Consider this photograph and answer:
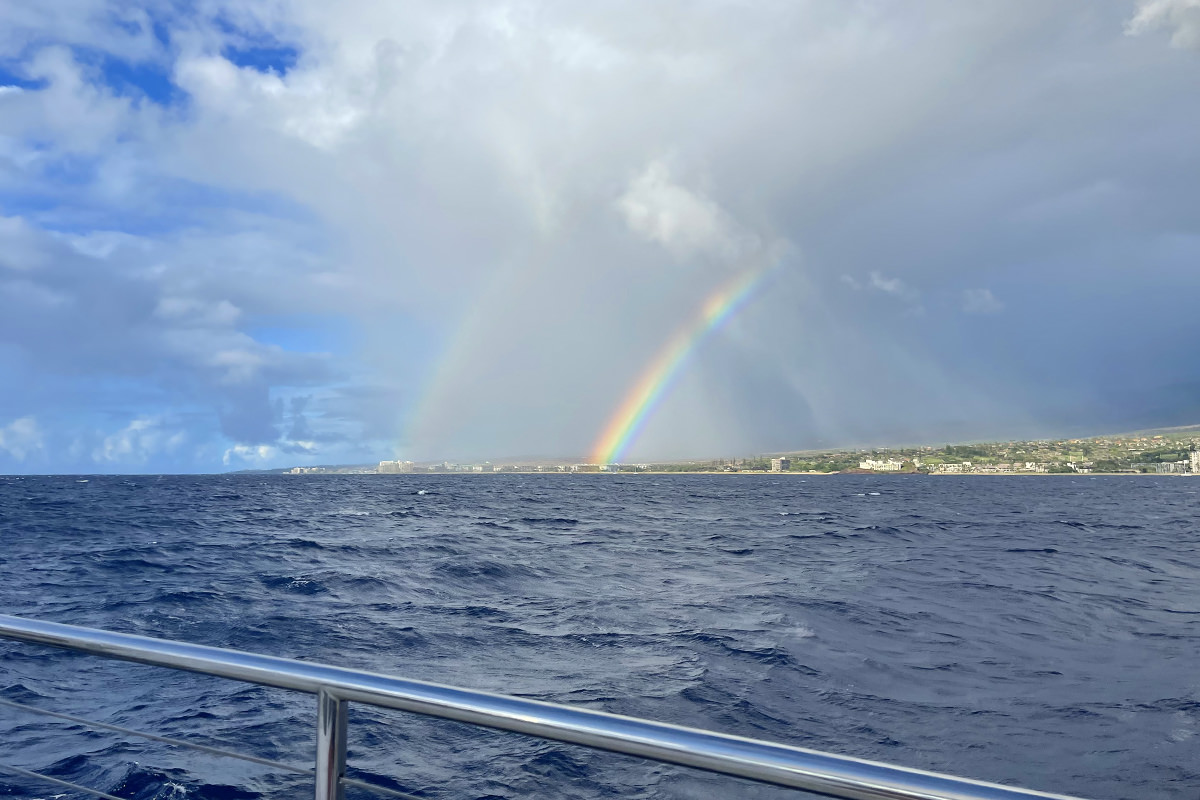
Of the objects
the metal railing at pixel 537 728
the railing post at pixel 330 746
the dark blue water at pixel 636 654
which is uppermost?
the metal railing at pixel 537 728

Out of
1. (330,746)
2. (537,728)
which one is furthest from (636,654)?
(537,728)

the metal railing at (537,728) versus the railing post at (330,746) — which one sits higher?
the metal railing at (537,728)

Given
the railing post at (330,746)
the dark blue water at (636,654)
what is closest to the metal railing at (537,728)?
the railing post at (330,746)

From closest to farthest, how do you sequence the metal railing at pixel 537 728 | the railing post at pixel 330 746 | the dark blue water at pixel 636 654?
the metal railing at pixel 537 728
the railing post at pixel 330 746
the dark blue water at pixel 636 654

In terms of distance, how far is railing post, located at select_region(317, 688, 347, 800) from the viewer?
61.4 inches

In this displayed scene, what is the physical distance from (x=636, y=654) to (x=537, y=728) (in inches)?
393

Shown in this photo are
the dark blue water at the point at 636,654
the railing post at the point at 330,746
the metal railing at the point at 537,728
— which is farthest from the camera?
the dark blue water at the point at 636,654

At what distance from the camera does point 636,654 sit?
428 inches

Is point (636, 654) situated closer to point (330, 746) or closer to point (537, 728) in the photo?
point (330, 746)

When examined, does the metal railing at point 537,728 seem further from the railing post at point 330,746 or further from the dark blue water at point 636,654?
the dark blue water at point 636,654

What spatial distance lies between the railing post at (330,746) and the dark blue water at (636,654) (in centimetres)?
532

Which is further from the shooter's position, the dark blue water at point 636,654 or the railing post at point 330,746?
the dark blue water at point 636,654

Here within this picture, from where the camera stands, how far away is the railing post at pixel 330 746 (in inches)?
61.4

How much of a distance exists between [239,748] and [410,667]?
306cm
